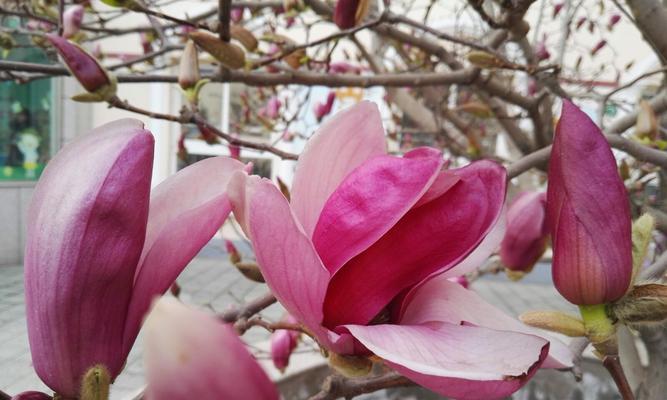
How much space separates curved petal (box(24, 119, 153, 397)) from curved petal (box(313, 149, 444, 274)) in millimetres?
91

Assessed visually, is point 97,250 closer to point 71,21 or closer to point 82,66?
point 82,66

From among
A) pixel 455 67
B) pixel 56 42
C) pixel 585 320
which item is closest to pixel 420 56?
pixel 455 67

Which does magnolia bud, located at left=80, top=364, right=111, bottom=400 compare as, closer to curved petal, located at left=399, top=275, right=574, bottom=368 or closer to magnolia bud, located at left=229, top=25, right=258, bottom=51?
curved petal, located at left=399, top=275, right=574, bottom=368

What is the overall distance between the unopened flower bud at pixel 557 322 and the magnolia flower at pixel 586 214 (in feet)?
0.09

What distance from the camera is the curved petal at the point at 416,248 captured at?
276 millimetres

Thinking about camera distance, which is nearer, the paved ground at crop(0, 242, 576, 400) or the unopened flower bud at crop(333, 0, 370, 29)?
the unopened flower bud at crop(333, 0, 370, 29)

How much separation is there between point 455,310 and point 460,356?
0.06 m

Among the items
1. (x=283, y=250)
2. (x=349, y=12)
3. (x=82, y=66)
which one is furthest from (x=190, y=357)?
(x=349, y=12)

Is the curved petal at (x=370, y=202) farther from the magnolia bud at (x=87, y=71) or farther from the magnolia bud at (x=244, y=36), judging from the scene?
the magnolia bud at (x=244, y=36)

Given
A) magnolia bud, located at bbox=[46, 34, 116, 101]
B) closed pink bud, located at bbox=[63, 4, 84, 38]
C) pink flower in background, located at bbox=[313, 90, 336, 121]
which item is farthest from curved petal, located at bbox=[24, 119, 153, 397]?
pink flower in background, located at bbox=[313, 90, 336, 121]

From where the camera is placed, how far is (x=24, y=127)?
397cm

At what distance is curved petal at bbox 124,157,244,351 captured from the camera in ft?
0.87

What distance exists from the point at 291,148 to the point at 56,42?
4269 millimetres

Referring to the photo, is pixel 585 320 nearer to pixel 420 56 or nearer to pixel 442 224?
pixel 442 224
